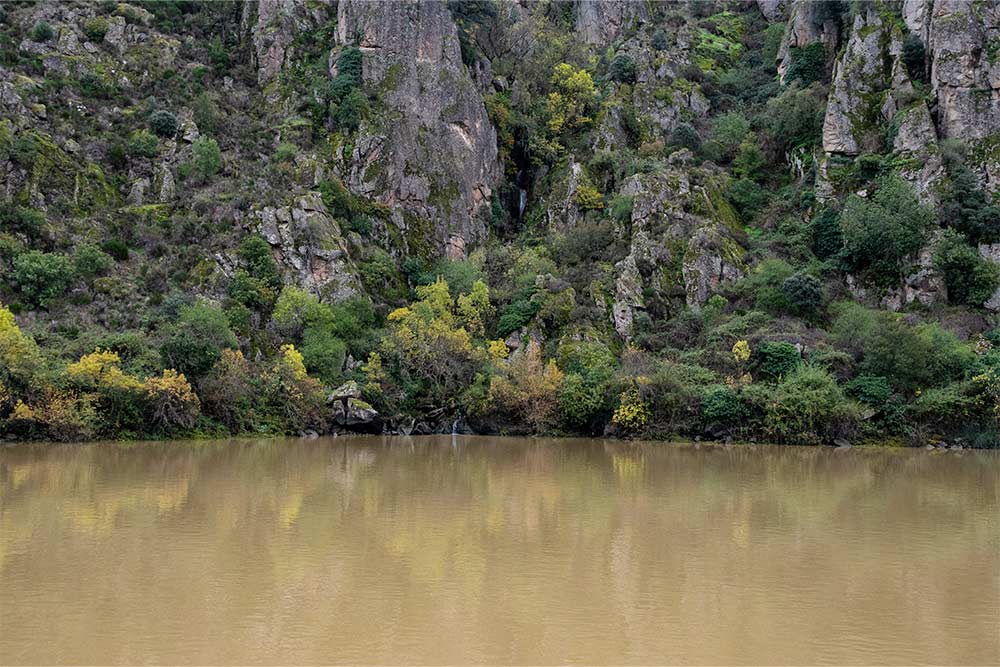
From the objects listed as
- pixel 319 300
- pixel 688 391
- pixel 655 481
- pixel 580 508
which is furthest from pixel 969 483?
pixel 319 300

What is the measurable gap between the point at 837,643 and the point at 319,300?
150ft

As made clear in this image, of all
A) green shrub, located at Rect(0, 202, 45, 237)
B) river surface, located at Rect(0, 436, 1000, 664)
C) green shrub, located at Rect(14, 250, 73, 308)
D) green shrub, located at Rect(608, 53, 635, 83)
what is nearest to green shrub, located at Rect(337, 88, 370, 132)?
green shrub, located at Rect(608, 53, 635, 83)

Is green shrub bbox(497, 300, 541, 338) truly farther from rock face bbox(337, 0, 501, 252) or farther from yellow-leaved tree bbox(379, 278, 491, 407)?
rock face bbox(337, 0, 501, 252)

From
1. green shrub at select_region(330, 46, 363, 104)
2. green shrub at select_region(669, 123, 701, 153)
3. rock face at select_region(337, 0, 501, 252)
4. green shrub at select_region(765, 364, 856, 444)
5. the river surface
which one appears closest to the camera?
the river surface

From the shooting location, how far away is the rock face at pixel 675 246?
5228 centimetres

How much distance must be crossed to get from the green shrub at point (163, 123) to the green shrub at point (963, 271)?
52.3 meters

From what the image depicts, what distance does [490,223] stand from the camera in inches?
2571

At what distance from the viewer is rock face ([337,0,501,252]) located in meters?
61.7

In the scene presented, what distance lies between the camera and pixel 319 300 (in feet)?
173

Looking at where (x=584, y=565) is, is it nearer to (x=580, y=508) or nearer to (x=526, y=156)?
(x=580, y=508)

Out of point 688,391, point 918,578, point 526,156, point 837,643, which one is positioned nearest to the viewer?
point 837,643

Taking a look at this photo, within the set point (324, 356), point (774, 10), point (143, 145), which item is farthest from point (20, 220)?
point (774, 10)

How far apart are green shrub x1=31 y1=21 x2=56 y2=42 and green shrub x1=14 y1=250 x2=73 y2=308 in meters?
24.6

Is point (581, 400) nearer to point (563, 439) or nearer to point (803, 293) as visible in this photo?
point (563, 439)
